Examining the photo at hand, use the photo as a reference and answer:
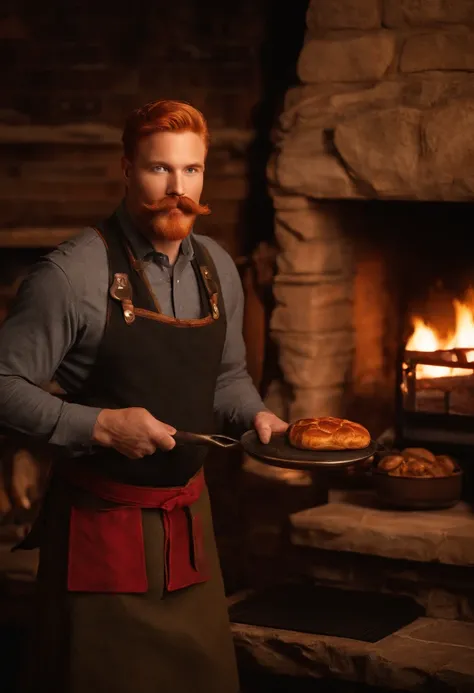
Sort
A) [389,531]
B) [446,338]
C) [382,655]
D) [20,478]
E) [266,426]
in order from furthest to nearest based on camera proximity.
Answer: [20,478] → [446,338] → [389,531] → [382,655] → [266,426]

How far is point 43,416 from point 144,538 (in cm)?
35

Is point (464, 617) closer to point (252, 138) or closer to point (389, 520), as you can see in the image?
point (389, 520)

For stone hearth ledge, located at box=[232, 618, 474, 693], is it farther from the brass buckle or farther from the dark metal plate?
the brass buckle

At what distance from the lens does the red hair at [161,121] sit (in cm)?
256

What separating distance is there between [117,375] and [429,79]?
147 centimetres

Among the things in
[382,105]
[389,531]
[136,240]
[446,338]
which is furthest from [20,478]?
[136,240]

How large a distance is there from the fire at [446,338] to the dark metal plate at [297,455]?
4.10 ft

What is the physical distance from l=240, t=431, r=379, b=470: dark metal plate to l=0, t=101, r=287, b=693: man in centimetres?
5

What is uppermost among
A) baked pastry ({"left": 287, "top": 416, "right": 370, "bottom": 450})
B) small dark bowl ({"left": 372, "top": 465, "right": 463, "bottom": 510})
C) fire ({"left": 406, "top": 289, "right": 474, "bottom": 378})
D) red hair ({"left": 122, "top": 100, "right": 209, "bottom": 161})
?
red hair ({"left": 122, "top": 100, "right": 209, "bottom": 161})

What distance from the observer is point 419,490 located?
3.62 meters

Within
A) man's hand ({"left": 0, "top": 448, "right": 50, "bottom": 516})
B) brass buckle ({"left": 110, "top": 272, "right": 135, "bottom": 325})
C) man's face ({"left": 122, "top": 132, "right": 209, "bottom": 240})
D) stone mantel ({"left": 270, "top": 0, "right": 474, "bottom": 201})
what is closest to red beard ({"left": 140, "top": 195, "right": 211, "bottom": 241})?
man's face ({"left": 122, "top": 132, "right": 209, "bottom": 240})

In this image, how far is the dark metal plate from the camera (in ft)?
8.36

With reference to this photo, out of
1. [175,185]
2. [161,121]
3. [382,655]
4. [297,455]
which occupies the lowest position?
[382,655]

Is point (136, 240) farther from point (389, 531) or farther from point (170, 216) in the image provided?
point (389, 531)
